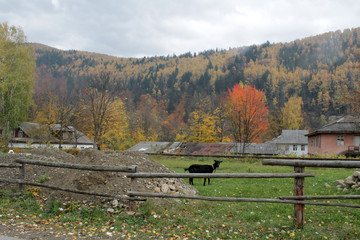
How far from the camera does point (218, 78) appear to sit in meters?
124

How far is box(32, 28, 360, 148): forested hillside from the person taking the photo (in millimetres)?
76875

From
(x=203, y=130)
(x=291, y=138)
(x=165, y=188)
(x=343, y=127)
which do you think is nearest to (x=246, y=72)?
(x=291, y=138)

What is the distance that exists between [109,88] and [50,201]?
24.8 m

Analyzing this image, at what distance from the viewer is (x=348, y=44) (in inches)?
6024

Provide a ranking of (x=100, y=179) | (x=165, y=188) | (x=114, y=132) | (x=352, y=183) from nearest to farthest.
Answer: (x=100, y=179), (x=165, y=188), (x=352, y=183), (x=114, y=132)

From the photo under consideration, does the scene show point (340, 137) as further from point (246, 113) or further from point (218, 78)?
point (218, 78)

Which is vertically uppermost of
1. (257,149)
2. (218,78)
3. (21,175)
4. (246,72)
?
(246,72)

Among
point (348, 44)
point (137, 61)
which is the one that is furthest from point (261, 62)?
point (137, 61)

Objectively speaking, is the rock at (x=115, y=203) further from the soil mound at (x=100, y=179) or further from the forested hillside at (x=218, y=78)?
the forested hillside at (x=218, y=78)

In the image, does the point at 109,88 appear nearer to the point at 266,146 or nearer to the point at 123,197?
the point at 266,146

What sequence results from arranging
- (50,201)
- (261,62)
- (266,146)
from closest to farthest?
(50,201)
(266,146)
(261,62)

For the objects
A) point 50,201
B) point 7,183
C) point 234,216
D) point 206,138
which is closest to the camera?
point 234,216

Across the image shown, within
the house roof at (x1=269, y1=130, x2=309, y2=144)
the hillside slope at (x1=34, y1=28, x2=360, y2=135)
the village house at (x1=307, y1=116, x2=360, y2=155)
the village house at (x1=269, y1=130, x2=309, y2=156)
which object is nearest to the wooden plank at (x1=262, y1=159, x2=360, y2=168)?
the village house at (x1=307, y1=116, x2=360, y2=155)

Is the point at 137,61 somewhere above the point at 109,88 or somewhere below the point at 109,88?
above
